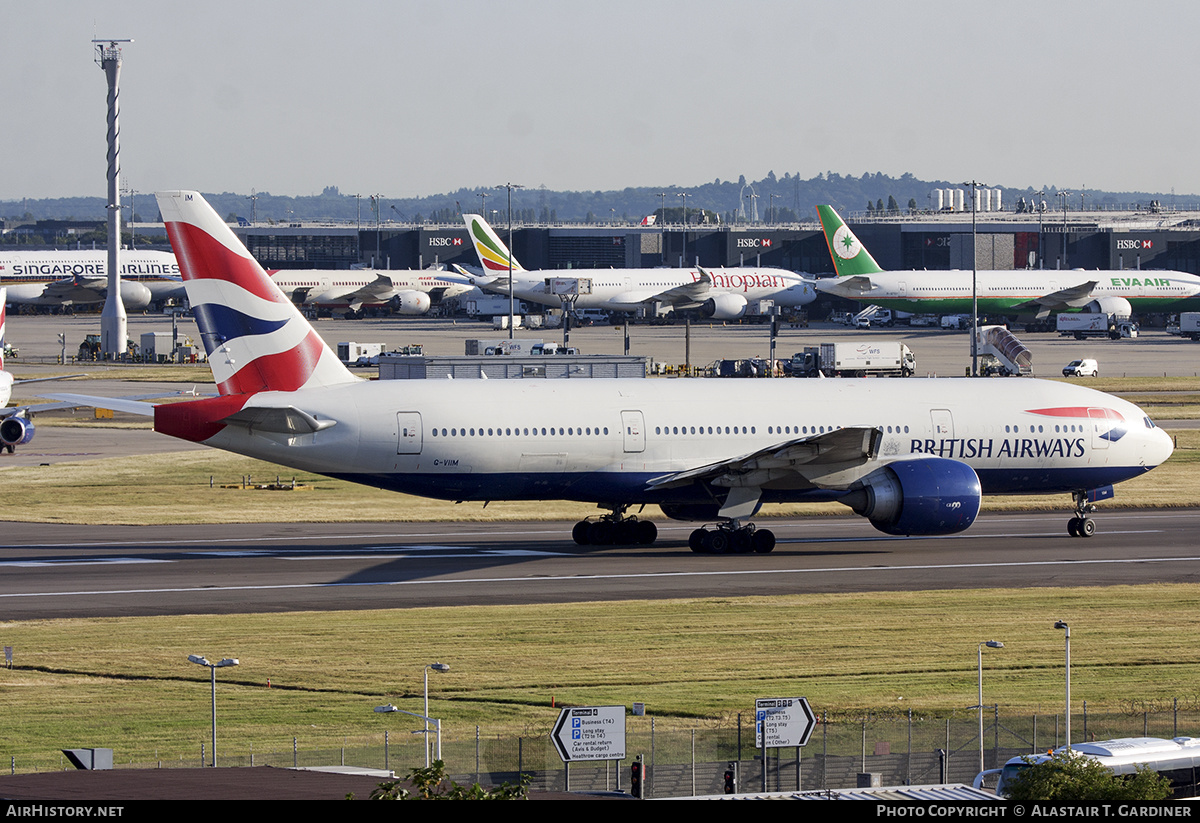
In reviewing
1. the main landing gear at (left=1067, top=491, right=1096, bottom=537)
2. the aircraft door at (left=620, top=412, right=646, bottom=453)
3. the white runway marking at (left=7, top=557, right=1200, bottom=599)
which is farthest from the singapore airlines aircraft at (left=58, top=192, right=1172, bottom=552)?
the white runway marking at (left=7, top=557, right=1200, bottom=599)

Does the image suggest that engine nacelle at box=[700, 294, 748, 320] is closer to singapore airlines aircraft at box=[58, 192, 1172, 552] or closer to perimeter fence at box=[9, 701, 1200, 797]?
singapore airlines aircraft at box=[58, 192, 1172, 552]

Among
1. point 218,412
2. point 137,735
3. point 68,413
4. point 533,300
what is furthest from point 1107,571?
point 533,300

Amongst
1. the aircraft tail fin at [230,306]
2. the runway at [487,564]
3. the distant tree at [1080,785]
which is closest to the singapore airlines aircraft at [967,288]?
the runway at [487,564]

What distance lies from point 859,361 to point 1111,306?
146ft

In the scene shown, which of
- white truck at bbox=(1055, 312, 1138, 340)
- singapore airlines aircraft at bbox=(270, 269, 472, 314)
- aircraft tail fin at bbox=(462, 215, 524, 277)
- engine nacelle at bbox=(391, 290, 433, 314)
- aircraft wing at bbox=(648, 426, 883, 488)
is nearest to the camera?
aircraft wing at bbox=(648, 426, 883, 488)

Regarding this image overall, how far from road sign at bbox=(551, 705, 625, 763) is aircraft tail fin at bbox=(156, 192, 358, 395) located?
66.2 feet

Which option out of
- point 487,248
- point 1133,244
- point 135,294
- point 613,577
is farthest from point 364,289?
point 613,577

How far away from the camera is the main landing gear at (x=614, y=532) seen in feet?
→ 146

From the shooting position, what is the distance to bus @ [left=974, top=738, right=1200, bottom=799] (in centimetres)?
2139

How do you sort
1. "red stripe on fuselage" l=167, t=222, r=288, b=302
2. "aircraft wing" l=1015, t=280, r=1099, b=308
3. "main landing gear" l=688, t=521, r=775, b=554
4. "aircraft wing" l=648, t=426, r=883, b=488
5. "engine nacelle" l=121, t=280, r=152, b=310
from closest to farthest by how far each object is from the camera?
"red stripe on fuselage" l=167, t=222, r=288, b=302, "aircraft wing" l=648, t=426, r=883, b=488, "main landing gear" l=688, t=521, r=775, b=554, "aircraft wing" l=1015, t=280, r=1099, b=308, "engine nacelle" l=121, t=280, r=152, b=310

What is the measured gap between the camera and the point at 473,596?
36.6 metres

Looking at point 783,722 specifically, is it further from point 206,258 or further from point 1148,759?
point 206,258

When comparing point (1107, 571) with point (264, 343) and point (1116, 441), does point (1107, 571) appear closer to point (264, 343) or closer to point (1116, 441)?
point (1116, 441)
